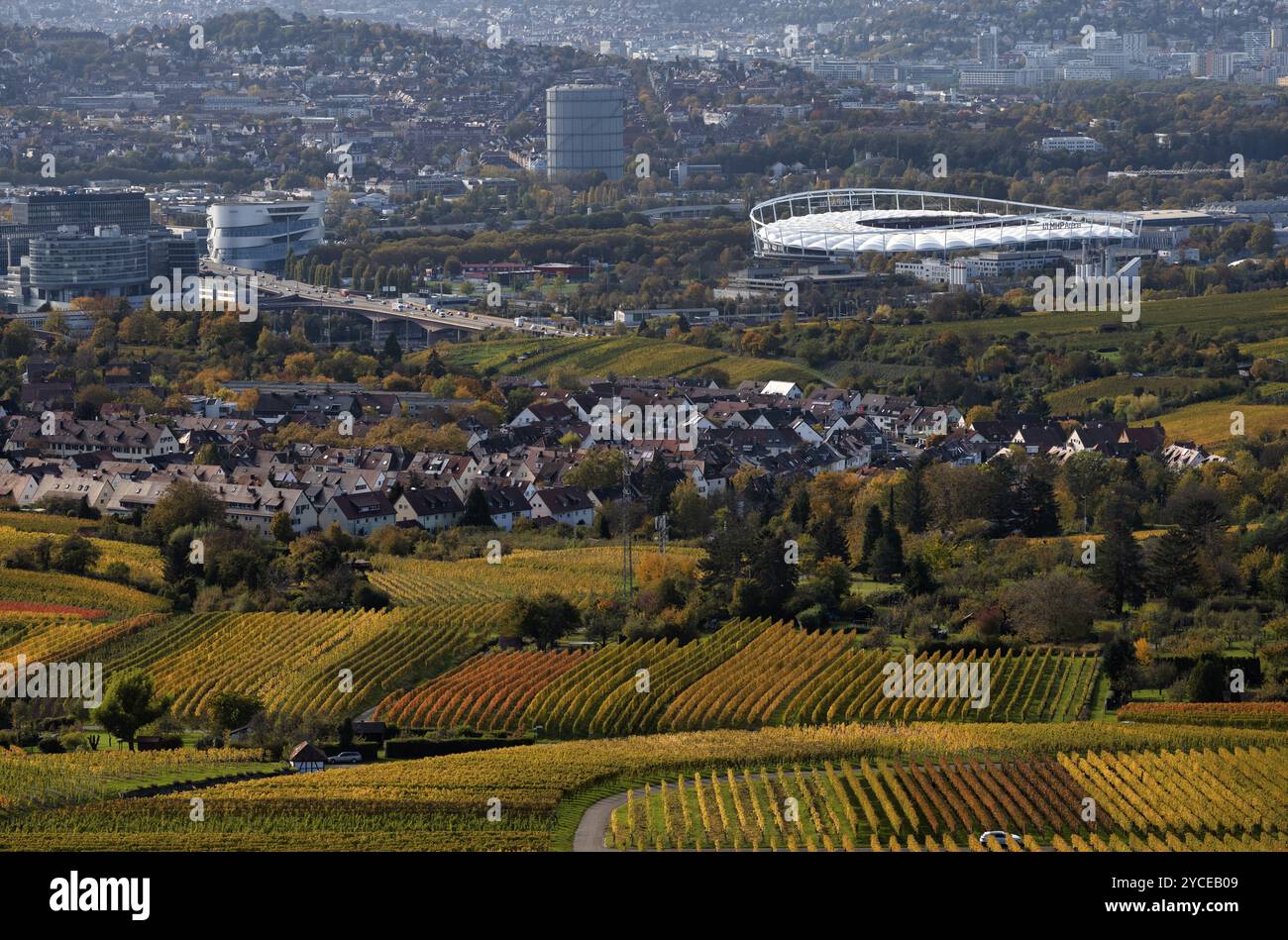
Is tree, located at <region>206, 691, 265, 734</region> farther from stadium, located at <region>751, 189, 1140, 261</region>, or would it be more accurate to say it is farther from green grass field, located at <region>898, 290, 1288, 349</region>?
stadium, located at <region>751, 189, 1140, 261</region>

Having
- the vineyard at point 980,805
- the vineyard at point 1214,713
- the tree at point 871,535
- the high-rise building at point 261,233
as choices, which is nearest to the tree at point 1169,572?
the tree at point 871,535

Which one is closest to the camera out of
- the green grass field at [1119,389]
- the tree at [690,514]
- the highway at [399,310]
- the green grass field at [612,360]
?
the tree at [690,514]

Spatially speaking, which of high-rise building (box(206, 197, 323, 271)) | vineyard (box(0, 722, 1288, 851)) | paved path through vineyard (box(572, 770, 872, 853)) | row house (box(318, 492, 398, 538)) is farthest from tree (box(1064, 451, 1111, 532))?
high-rise building (box(206, 197, 323, 271))

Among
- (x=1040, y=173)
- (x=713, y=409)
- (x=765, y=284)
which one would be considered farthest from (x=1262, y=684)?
(x=1040, y=173)

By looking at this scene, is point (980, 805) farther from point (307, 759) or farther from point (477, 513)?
point (477, 513)

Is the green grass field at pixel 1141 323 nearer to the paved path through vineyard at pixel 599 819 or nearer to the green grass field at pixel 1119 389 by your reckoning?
the green grass field at pixel 1119 389

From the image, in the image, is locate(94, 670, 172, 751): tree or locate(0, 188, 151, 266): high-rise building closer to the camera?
locate(94, 670, 172, 751): tree
